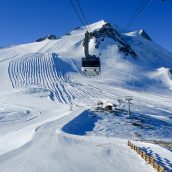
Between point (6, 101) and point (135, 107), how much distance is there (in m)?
24.8

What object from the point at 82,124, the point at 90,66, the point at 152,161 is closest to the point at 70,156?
the point at 152,161

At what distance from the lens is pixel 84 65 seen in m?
37.1

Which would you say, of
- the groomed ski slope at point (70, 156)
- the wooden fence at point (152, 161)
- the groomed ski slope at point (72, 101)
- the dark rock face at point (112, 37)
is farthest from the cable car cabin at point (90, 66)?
the dark rock face at point (112, 37)

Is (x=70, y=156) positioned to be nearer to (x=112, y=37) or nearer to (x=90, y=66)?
(x=90, y=66)

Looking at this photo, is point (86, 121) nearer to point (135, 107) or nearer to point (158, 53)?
point (135, 107)

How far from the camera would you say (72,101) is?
221 feet

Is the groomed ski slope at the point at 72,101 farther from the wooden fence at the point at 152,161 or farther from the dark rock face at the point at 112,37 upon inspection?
the dark rock face at the point at 112,37

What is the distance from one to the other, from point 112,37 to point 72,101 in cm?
8284

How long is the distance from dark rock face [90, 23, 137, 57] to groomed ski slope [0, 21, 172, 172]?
241 cm

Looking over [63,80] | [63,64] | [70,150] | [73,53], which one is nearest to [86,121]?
[70,150]

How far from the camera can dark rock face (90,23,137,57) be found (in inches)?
5281

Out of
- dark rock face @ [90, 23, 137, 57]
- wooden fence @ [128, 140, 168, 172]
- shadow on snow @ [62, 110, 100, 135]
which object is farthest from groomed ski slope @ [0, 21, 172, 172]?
dark rock face @ [90, 23, 137, 57]

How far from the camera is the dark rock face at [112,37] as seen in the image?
134125 mm

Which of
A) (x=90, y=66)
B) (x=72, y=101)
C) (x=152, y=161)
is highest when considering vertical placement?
→ (x=90, y=66)
